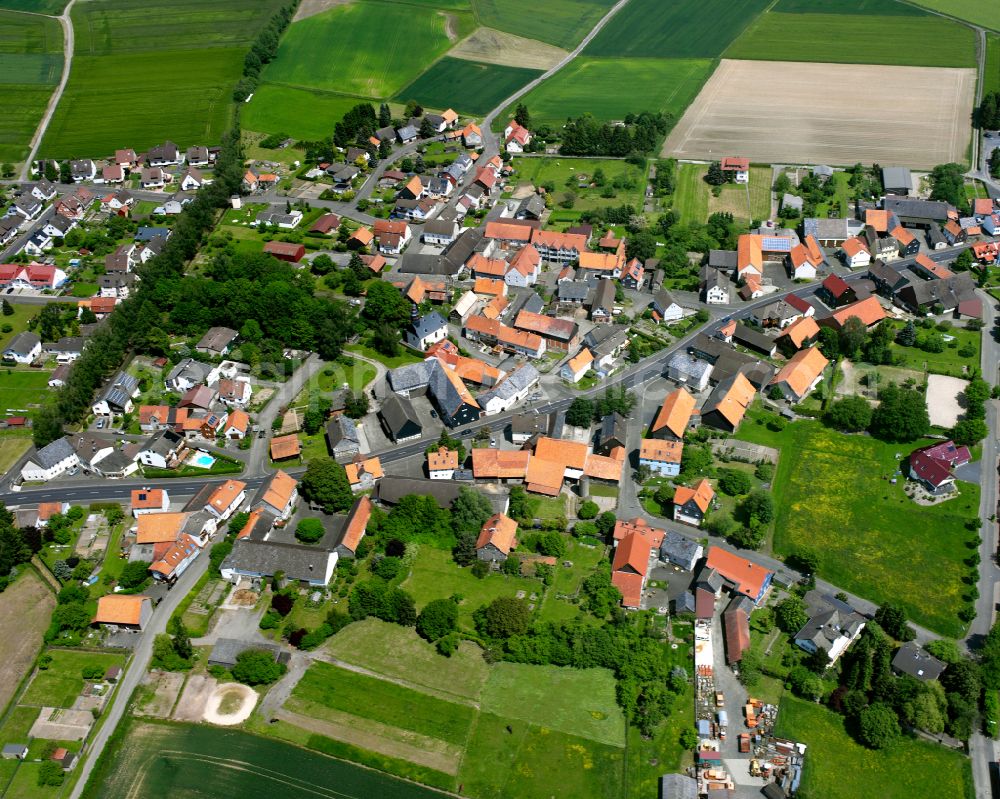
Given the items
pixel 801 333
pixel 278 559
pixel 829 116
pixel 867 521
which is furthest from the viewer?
pixel 829 116

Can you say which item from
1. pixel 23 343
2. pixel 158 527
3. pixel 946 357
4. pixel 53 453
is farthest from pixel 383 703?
pixel 946 357

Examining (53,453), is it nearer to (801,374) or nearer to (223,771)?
(223,771)

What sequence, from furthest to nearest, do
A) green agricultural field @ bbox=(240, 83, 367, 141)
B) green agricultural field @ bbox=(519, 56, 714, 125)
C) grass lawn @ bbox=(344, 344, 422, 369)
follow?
green agricultural field @ bbox=(519, 56, 714, 125) < green agricultural field @ bbox=(240, 83, 367, 141) < grass lawn @ bbox=(344, 344, 422, 369)

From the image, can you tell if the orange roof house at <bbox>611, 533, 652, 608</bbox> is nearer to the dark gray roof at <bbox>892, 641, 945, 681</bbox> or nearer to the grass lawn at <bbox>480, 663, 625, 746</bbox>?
the grass lawn at <bbox>480, 663, 625, 746</bbox>

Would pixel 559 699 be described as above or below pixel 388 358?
below

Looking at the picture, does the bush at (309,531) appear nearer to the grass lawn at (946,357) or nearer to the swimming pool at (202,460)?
the swimming pool at (202,460)

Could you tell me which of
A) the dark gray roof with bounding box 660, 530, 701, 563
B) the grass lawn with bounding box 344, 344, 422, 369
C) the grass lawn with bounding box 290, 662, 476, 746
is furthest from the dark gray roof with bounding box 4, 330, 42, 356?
the dark gray roof with bounding box 660, 530, 701, 563
